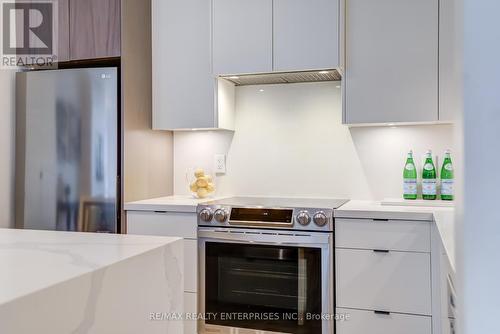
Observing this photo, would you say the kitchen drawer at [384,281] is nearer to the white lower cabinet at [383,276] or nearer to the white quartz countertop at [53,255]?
the white lower cabinet at [383,276]

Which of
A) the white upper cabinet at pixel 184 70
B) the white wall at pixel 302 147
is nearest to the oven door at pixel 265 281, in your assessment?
the white wall at pixel 302 147

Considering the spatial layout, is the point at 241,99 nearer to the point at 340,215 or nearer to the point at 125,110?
the point at 125,110

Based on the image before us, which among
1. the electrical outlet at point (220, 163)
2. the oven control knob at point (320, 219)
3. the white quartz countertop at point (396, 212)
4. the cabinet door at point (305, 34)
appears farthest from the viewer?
the electrical outlet at point (220, 163)

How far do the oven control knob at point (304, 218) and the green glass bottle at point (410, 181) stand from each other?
2.30ft

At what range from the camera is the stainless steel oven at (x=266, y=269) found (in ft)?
7.43

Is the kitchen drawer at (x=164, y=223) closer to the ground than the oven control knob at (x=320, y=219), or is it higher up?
closer to the ground

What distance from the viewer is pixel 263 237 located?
234cm

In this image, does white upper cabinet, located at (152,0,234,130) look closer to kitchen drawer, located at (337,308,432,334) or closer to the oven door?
the oven door

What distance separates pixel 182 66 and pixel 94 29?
0.57 meters

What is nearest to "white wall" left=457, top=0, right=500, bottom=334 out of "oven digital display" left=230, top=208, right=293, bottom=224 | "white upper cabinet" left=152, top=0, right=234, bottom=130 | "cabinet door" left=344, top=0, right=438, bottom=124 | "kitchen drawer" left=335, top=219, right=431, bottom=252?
"kitchen drawer" left=335, top=219, right=431, bottom=252

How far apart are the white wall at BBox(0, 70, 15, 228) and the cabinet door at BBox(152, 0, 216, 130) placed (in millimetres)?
899

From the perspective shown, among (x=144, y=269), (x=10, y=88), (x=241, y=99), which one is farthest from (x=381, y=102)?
(x=10, y=88)

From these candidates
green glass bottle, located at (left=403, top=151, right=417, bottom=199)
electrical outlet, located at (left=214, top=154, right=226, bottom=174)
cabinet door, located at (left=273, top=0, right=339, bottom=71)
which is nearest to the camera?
cabinet door, located at (left=273, top=0, right=339, bottom=71)

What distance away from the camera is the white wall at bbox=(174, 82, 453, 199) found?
2.71 metres
